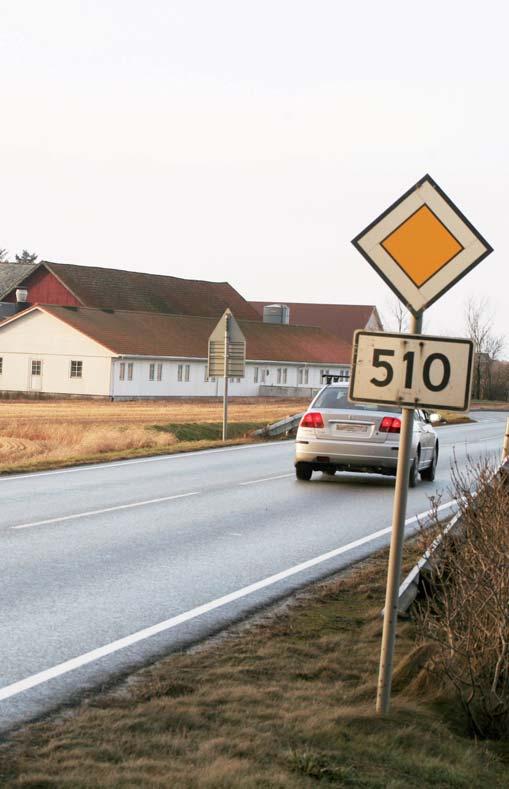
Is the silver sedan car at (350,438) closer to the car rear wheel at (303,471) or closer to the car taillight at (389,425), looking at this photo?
the car taillight at (389,425)

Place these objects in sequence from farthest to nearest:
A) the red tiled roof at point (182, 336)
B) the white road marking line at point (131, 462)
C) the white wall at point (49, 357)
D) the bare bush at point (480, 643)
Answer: the red tiled roof at point (182, 336), the white wall at point (49, 357), the white road marking line at point (131, 462), the bare bush at point (480, 643)

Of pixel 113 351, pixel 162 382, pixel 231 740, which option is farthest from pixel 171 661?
pixel 162 382

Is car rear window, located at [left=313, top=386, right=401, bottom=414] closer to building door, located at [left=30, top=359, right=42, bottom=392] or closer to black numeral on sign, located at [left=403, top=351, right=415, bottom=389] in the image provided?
black numeral on sign, located at [left=403, top=351, right=415, bottom=389]

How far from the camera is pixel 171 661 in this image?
A: 8000mm

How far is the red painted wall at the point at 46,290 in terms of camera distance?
87562mm

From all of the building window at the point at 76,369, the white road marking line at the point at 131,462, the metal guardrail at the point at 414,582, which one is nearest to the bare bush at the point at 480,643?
the metal guardrail at the point at 414,582

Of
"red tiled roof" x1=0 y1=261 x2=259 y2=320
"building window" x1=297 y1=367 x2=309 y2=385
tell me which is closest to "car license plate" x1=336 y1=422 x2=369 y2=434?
"red tiled roof" x1=0 y1=261 x2=259 y2=320

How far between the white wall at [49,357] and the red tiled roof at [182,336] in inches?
24.7

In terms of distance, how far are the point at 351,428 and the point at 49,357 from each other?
5572 centimetres

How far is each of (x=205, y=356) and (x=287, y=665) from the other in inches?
2807

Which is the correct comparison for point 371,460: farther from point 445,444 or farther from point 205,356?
point 205,356

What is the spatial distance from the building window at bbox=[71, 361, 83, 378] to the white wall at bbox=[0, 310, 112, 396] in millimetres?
192

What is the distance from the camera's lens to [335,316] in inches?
4734

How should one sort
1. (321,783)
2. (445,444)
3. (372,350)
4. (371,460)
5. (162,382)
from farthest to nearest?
(162,382) < (445,444) < (371,460) < (372,350) < (321,783)
